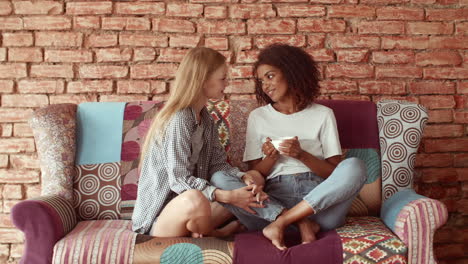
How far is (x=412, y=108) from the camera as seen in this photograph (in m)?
2.04

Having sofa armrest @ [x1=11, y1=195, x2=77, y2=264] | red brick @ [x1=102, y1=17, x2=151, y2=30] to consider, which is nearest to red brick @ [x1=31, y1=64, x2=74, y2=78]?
red brick @ [x1=102, y1=17, x2=151, y2=30]

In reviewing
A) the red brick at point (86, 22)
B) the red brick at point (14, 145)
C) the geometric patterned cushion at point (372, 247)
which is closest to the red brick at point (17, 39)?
the red brick at point (86, 22)

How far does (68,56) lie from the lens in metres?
2.46

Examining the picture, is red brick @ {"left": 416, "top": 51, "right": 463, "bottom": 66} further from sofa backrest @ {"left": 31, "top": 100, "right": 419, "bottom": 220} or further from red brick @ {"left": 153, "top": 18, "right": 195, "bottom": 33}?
red brick @ {"left": 153, "top": 18, "right": 195, "bottom": 33}

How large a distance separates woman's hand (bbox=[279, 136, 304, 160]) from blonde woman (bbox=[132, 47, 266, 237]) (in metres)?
0.18

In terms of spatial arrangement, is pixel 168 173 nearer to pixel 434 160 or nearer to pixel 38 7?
pixel 38 7

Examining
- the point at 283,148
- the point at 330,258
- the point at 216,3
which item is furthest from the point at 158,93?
the point at 330,258

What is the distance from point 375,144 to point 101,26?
1.63m

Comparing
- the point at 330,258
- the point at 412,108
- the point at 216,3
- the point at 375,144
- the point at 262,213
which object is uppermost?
the point at 216,3

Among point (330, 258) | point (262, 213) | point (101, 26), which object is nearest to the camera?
point (330, 258)

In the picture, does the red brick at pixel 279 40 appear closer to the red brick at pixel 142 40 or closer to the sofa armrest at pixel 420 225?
the red brick at pixel 142 40

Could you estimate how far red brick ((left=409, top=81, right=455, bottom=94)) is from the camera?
2492mm

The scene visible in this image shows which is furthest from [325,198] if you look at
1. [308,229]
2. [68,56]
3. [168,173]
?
[68,56]

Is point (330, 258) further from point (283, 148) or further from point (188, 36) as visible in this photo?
point (188, 36)
